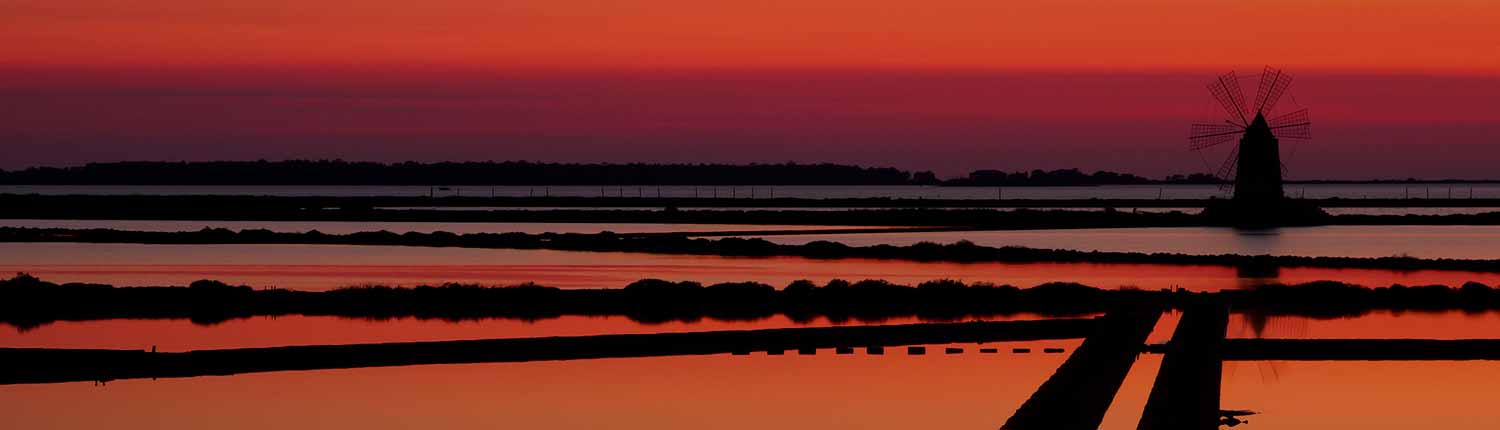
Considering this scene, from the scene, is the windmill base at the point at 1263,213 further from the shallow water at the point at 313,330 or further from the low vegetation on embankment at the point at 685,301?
the shallow water at the point at 313,330

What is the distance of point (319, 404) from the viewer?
1388 centimetres

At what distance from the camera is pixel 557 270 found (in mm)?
33375

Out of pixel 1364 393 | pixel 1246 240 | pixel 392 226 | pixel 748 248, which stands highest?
pixel 1364 393

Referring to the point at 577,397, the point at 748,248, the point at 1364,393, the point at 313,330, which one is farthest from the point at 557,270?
the point at 1364,393

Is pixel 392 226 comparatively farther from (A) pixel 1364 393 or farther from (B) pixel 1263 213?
(A) pixel 1364 393

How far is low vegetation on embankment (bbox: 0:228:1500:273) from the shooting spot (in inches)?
1374

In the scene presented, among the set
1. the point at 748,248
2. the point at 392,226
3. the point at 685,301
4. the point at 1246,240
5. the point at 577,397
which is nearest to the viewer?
the point at 577,397

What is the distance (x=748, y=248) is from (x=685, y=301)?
16706 millimetres

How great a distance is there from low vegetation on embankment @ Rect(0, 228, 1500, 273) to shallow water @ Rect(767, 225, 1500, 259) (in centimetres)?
425

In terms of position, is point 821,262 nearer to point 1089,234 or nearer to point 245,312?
point 245,312

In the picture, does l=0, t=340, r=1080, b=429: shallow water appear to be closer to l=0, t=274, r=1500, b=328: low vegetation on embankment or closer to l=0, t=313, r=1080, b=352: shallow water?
l=0, t=313, r=1080, b=352: shallow water

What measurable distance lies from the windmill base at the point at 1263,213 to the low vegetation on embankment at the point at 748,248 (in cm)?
2221

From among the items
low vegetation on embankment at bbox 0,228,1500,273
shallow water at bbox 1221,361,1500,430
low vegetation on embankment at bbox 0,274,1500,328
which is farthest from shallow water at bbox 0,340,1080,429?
low vegetation on embankment at bbox 0,228,1500,273

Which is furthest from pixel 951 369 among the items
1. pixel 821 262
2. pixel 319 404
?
pixel 821 262
